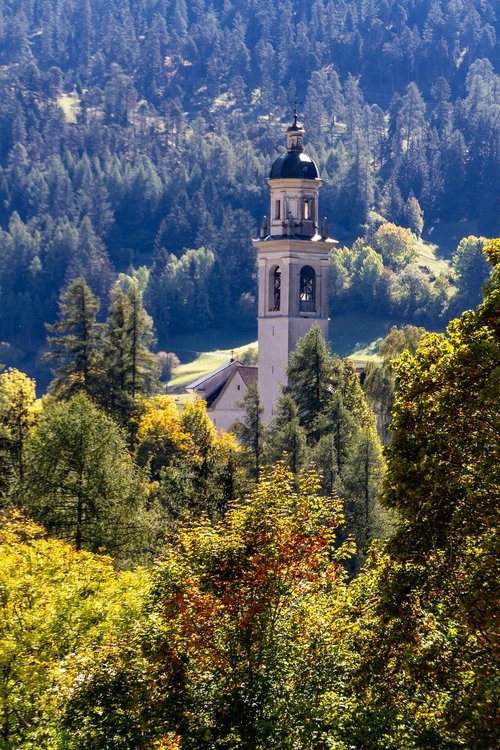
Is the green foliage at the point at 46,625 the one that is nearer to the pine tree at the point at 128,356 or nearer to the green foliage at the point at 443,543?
the green foliage at the point at 443,543

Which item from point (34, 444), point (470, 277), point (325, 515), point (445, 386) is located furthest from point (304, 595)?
point (470, 277)

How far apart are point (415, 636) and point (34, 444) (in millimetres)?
33085

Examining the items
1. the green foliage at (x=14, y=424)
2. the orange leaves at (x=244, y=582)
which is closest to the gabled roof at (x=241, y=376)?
the green foliage at (x=14, y=424)

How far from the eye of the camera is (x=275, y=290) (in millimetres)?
88188

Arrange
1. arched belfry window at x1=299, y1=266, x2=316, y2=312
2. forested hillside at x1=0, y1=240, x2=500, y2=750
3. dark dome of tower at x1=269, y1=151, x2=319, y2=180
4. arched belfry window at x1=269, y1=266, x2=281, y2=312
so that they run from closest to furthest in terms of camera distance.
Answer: forested hillside at x1=0, y1=240, x2=500, y2=750 → dark dome of tower at x1=269, y1=151, x2=319, y2=180 → arched belfry window at x1=269, y1=266, x2=281, y2=312 → arched belfry window at x1=299, y1=266, x2=316, y2=312

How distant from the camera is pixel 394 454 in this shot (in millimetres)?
Answer: 25625

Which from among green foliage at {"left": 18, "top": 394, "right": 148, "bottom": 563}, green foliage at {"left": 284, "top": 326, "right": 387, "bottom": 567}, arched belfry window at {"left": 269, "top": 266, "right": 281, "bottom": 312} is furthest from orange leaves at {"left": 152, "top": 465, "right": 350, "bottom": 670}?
arched belfry window at {"left": 269, "top": 266, "right": 281, "bottom": 312}

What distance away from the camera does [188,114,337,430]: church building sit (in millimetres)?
86562

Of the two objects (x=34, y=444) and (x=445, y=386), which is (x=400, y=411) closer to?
(x=445, y=386)

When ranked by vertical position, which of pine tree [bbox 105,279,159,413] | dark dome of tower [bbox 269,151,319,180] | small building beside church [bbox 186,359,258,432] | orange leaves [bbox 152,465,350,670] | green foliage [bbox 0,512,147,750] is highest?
dark dome of tower [bbox 269,151,319,180]

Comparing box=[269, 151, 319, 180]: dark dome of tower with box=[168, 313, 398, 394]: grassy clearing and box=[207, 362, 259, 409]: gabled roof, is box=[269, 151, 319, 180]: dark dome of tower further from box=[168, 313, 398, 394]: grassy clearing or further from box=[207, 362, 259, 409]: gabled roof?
box=[168, 313, 398, 394]: grassy clearing

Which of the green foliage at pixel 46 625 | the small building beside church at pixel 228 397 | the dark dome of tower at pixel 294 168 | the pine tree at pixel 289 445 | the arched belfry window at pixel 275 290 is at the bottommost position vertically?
the green foliage at pixel 46 625

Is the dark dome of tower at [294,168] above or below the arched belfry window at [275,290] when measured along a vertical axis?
above

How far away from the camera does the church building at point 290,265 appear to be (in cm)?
8656
